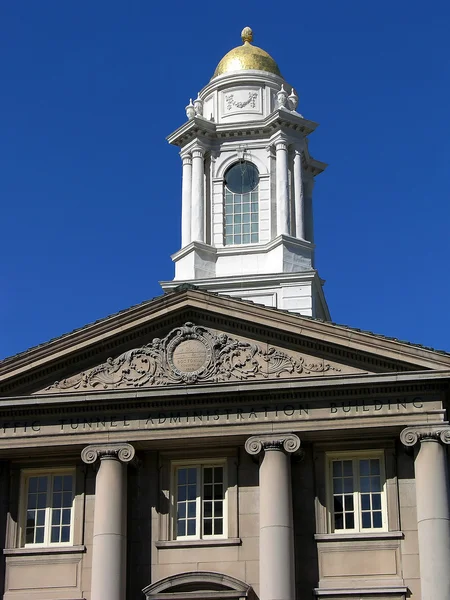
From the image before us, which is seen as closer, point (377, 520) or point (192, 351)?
point (377, 520)

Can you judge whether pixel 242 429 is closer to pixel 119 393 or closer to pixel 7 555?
pixel 119 393

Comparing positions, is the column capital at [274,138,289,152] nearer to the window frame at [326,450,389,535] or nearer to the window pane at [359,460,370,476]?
the window frame at [326,450,389,535]

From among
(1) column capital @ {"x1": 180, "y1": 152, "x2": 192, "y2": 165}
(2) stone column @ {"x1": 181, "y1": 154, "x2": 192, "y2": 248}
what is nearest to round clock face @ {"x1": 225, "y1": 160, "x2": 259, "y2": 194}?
(2) stone column @ {"x1": 181, "y1": 154, "x2": 192, "y2": 248}

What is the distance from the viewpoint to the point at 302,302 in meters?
47.0

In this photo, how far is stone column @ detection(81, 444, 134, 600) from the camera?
3306 cm

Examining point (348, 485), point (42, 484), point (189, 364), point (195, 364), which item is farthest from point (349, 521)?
point (42, 484)

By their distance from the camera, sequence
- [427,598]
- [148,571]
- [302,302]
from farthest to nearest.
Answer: [302,302]
[148,571]
[427,598]

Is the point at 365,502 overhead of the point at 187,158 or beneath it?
beneath

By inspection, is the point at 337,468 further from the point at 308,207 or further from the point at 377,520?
the point at 308,207

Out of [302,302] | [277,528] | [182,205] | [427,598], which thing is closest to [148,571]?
[277,528]

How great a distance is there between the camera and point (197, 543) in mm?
33750

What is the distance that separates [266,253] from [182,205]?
13.3 ft

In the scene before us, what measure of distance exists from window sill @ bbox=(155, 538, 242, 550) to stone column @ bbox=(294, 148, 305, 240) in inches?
674

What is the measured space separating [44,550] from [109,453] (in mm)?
3057
